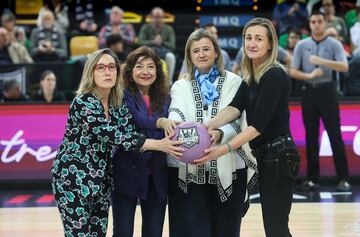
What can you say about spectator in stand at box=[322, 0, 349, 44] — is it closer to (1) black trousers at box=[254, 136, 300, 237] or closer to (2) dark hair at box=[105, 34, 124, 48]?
(2) dark hair at box=[105, 34, 124, 48]

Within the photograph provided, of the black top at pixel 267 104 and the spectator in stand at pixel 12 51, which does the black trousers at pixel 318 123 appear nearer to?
the spectator in stand at pixel 12 51

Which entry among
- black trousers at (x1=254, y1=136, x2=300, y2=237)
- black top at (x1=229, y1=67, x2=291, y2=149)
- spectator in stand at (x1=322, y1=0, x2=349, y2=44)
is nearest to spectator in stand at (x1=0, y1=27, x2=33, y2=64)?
spectator in stand at (x1=322, y1=0, x2=349, y2=44)

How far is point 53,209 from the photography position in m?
8.48

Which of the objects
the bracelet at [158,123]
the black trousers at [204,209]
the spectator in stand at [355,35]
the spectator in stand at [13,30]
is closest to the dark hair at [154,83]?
the bracelet at [158,123]

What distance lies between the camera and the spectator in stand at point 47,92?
400 inches

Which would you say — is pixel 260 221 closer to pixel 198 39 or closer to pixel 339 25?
pixel 198 39

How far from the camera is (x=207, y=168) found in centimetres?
510

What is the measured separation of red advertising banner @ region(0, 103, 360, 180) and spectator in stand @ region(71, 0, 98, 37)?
3.37m

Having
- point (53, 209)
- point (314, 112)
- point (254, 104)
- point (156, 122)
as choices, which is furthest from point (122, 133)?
point (314, 112)

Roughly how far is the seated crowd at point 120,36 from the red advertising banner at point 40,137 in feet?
0.73

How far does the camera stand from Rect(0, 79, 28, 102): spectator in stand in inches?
396

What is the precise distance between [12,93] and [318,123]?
3.87m

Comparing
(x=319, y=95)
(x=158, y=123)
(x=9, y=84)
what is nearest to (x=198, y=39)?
(x=158, y=123)

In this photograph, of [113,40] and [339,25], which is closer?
[113,40]
